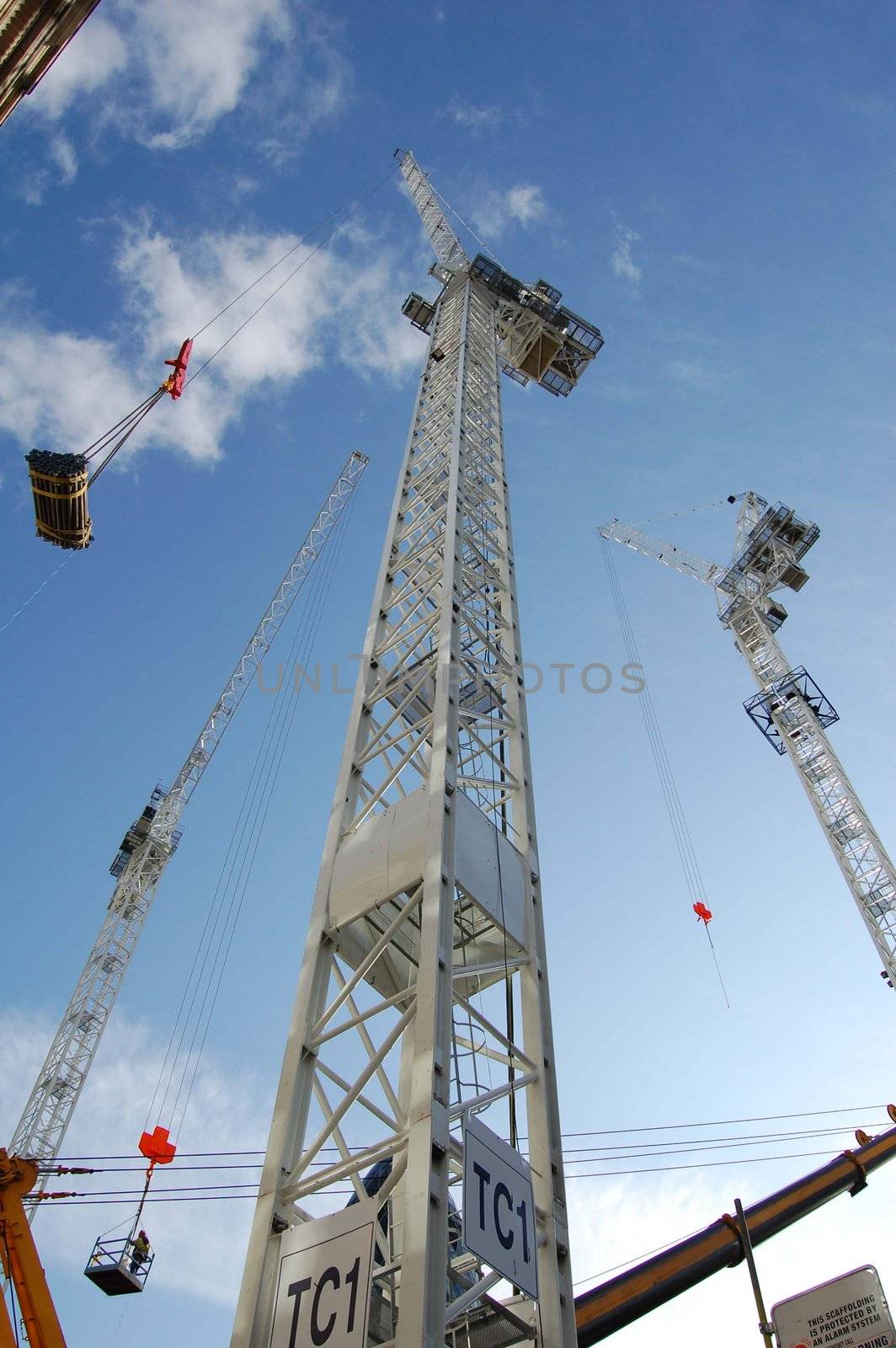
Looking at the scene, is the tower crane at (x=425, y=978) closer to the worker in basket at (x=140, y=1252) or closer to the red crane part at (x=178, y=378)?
the red crane part at (x=178, y=378)

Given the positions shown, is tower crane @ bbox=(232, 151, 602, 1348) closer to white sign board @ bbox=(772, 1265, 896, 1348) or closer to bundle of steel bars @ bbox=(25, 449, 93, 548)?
white sign board @ bbox=(772, 1265, 896, 1348)

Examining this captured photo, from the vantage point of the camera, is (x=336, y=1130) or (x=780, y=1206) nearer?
(x=336, y=1130)

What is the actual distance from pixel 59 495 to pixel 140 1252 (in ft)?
69.8

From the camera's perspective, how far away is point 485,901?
37.9 feet

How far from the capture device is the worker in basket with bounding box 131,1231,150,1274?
2736 cm

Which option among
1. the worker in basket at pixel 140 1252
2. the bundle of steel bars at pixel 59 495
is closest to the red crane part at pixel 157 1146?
the worker in basket at pixel 140 1252

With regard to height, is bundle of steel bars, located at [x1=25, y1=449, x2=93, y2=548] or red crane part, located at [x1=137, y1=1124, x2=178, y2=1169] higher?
bundle of steel bars, located at [x1=25, y1=449, x2=93, y2=548]

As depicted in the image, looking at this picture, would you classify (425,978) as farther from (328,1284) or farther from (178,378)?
(178,378)

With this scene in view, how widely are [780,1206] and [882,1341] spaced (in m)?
7.70

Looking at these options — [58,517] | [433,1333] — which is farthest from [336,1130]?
[58,517]

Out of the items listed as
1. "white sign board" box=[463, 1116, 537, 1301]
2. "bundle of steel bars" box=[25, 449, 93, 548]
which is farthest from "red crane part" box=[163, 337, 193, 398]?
"white sign board" box=[463, 1116, 537, 1301]

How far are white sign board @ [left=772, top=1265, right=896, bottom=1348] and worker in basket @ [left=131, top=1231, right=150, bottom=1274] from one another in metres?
24.5

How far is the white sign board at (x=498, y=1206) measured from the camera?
26.4ft

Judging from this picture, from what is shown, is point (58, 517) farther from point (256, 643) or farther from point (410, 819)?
point (256, 643)
